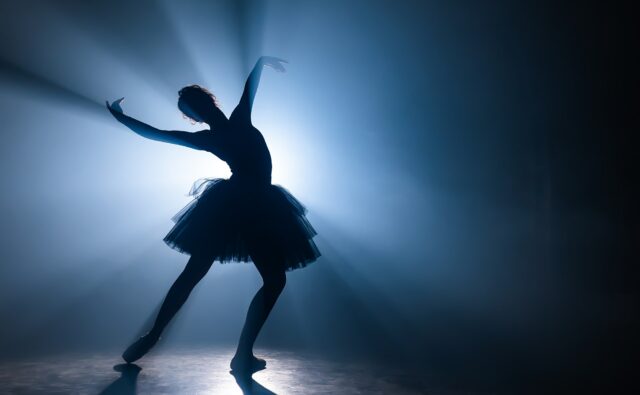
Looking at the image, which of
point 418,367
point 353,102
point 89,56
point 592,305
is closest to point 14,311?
point 89,56

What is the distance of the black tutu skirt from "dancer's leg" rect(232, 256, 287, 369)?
0.11 feet

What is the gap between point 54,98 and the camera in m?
2.93

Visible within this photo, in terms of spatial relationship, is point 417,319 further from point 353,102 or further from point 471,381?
point 353,102

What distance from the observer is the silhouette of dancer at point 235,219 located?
133 cm

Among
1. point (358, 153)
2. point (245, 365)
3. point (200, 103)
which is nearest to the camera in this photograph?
point (245, 365)

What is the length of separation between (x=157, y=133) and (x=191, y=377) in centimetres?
79

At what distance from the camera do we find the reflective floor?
3.29 feet

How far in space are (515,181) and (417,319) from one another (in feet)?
5.77

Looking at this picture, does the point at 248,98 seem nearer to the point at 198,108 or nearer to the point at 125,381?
the point at 198,108

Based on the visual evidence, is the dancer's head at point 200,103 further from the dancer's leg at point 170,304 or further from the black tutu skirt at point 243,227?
the dancer's leg at point 170,304

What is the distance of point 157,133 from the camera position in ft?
4.30

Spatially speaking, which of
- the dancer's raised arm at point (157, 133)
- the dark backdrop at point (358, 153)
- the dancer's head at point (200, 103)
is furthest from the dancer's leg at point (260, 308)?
the dark backdrop at point (358, 153)

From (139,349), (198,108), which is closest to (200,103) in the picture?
(198,108)

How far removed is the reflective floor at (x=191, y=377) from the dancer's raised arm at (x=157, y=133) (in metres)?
0.76
